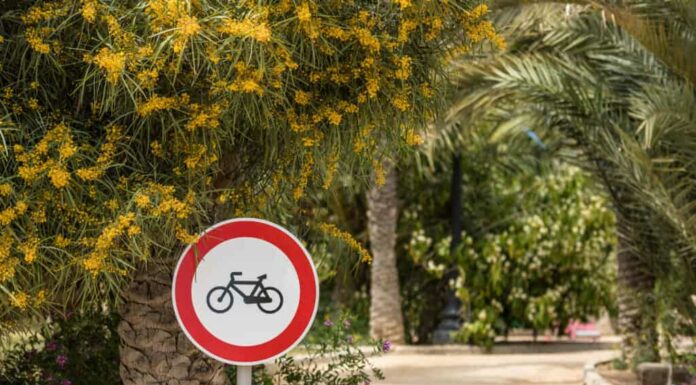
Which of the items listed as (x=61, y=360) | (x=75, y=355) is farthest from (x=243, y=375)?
(x=75, y=355)

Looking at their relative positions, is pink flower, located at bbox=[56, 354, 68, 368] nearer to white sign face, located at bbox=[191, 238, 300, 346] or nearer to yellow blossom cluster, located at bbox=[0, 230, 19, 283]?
yellow blossom cluster, located at bbox=[0, 230, 19, 283]

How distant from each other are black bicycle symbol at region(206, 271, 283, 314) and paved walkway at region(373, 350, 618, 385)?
9.47 metres

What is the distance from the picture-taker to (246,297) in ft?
14.3

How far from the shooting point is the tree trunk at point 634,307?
12.6 m

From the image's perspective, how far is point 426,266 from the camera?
65.8 feet

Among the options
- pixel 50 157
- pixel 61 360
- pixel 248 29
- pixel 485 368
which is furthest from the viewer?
pixel 485 368

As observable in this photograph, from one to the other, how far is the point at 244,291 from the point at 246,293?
0.04 feet

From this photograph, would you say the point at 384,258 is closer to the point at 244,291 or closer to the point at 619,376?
the point at 619,376

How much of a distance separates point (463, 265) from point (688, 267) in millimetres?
8044

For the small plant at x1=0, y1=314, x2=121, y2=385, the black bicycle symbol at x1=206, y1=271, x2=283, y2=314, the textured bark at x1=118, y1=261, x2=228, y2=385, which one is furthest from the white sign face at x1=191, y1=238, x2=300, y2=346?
the small plant at x1=0, y1=314, x2=121, y2=385

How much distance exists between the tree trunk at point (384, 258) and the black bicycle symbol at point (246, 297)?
14950 mm

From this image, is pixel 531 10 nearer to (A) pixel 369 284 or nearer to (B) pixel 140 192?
(B) pixel 140 192

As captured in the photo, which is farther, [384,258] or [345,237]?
[384,258]

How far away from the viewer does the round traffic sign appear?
4332mm
